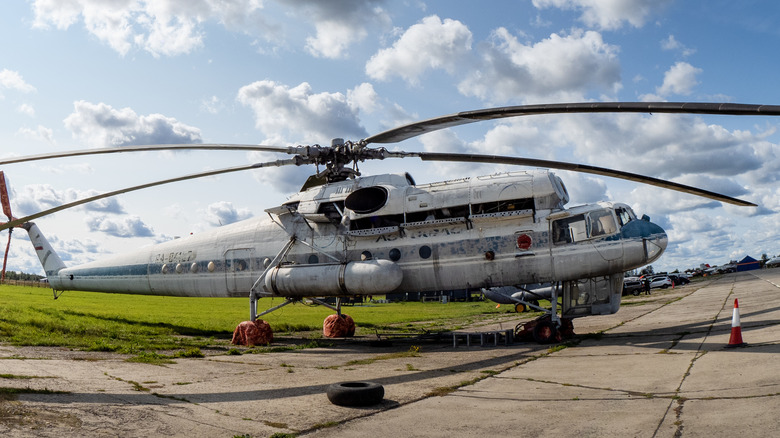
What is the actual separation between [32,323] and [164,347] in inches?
221

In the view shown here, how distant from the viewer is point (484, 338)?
49.9 feet

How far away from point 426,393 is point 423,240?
8142mm

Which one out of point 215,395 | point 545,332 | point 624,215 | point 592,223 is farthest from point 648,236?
point 215,395

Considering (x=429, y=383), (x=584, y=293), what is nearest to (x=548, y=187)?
(x=584, y=293)

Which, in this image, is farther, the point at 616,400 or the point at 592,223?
the point at 592,223

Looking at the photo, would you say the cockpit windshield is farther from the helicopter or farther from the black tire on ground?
the black tire on ground

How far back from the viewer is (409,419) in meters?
6.23

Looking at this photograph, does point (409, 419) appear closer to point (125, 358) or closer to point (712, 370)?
point (712, 370)

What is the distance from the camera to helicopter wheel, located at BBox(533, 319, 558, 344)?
14344 mm

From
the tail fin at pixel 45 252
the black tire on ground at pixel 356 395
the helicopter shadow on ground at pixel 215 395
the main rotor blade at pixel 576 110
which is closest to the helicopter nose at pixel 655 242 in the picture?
the main rotor blade at pixel 576 110

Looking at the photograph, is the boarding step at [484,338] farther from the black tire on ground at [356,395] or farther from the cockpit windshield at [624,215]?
the black tire on ground at [356,395]

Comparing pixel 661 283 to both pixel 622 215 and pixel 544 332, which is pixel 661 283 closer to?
pixel 622 215

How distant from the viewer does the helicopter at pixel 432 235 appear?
1425cm

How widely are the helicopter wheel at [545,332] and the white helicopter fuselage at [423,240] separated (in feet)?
4.16
